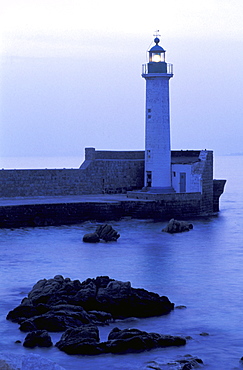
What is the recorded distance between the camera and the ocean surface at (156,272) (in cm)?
1029

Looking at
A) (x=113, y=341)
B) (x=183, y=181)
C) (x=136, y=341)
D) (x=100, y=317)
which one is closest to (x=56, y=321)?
(x=100, y=317)

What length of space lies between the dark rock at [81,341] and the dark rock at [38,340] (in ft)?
0.55

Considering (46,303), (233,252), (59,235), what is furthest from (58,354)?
(59,235)

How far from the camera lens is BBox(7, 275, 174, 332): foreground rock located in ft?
37.1

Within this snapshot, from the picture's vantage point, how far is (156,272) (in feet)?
56.9

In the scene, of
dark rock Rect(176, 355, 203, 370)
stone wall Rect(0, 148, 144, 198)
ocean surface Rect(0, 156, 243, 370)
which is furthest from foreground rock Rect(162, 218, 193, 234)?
dark rock Rect(176, 355, 203, 370)

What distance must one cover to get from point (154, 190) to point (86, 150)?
134 inches

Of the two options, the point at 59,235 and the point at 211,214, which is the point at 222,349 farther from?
the point at 211,214

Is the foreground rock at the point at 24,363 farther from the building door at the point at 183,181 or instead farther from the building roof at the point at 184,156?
the building roof at the point at 184,156

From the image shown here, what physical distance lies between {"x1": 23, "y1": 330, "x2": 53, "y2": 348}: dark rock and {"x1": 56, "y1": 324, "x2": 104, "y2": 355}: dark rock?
168 millimetres

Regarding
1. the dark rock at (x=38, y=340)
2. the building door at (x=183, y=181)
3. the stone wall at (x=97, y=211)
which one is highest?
the building door at (x=183, y=181)

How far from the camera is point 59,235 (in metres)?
24.0

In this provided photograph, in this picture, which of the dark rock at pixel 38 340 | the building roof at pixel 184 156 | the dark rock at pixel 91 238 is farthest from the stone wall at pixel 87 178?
the dark rock at pixel 38 340

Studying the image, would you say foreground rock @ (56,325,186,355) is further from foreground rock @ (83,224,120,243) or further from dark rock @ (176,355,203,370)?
foreground rock @ (83,224,120,243)
